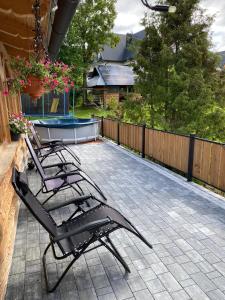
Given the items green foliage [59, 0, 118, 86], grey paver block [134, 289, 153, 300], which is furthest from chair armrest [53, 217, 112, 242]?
green foliage [59, 0, 118, 86]

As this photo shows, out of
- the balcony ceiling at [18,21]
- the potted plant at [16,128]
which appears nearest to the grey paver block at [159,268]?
the balcony ceiling at [18,21]

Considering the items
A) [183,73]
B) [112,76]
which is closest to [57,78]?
[183,73]

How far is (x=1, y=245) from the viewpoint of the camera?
7.00ft

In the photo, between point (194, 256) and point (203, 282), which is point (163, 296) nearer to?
point (203, 282)

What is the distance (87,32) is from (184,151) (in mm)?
22744

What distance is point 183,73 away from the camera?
7871mm

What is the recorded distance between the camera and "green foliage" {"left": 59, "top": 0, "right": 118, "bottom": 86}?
22047 millimetres

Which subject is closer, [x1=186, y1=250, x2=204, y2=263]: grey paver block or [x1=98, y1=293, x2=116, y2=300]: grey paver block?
[x1=98, y1=293, x2=116, y2=300]: grey paver block

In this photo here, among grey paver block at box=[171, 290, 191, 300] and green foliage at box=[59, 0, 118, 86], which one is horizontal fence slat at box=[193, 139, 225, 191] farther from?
green foliage at box=[59, 0, 118, 86]

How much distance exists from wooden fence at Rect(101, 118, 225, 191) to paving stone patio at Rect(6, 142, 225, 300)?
0.54 metres

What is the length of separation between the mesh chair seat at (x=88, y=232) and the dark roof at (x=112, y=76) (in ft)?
76.5

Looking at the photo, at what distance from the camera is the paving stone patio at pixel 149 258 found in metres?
2.18

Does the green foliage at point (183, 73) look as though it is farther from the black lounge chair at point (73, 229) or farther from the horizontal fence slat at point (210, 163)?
the black lounge chair at point (73, 229)

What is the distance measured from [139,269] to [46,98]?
54.1ft
